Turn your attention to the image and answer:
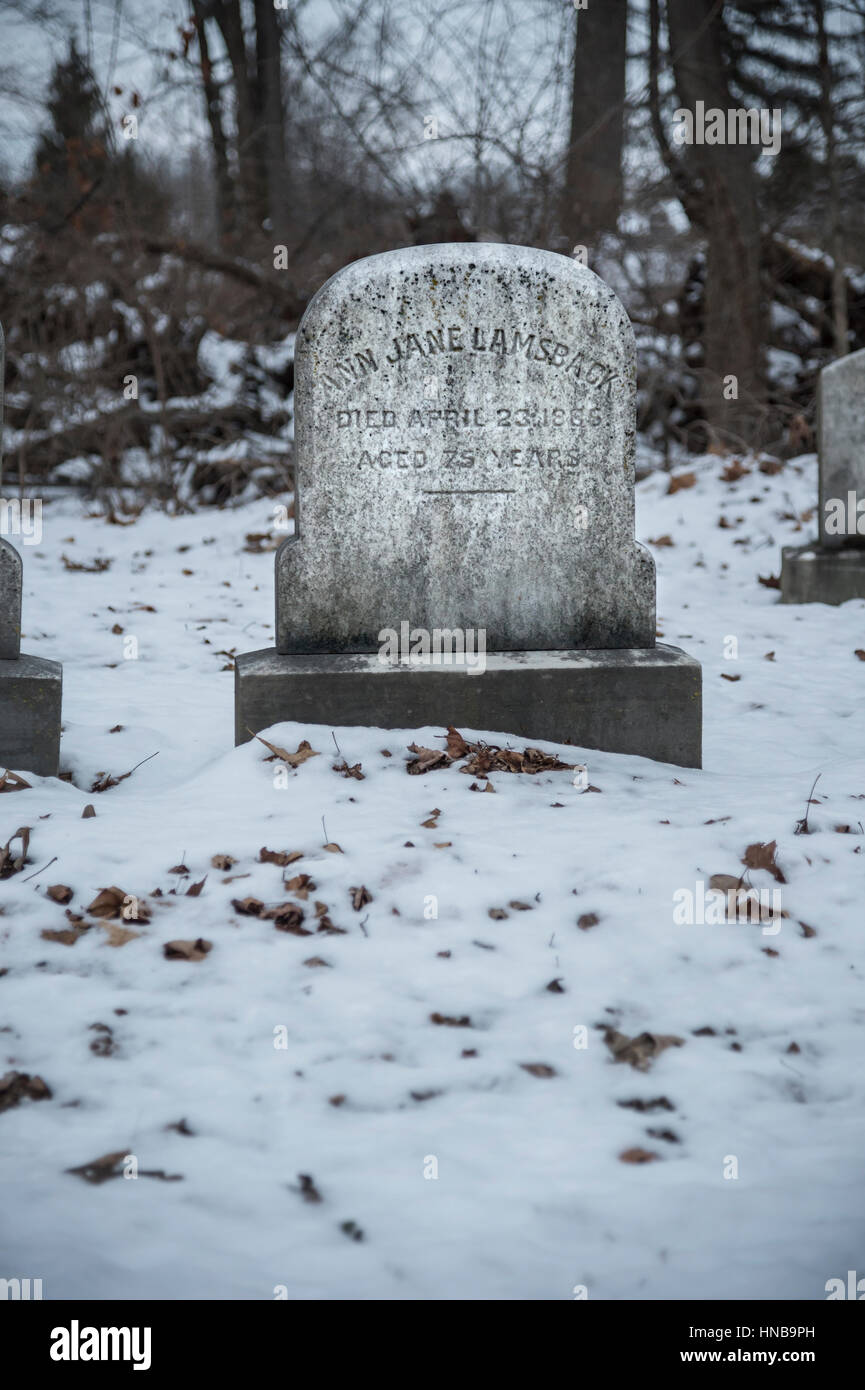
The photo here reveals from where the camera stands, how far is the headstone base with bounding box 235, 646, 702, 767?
3.76 meters

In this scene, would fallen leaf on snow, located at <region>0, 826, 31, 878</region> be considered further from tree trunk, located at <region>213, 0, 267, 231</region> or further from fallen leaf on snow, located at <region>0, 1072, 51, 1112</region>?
tree trunk, located at <region>213, 0, 267, 231</region>

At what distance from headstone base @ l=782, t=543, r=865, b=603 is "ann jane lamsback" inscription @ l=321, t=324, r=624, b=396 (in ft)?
10.8

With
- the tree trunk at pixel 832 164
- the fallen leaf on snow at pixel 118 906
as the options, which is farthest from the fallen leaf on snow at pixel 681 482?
the fallen leaf on snow at pixel 118 906

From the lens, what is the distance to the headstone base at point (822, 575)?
21.6ft

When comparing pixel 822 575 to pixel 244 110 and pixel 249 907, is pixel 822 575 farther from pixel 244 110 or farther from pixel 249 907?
pixel 244 110

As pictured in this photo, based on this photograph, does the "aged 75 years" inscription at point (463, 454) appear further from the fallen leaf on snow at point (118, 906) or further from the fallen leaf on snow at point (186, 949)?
the fallen leaf on snow at point (186, 949)

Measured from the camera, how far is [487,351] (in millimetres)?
3877

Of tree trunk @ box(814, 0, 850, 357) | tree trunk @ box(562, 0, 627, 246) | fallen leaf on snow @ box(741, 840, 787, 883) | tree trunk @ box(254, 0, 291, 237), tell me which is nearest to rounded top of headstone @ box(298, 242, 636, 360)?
fallen leaf on snow @ box(741, 840, 787, 883)

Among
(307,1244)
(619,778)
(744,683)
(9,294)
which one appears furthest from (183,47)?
(307,1244)

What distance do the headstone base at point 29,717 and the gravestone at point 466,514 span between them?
68 cm

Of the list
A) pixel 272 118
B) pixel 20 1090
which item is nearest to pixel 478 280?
pixel 20 1090

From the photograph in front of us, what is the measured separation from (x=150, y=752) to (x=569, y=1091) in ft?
8.52

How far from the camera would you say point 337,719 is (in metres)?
3.80
